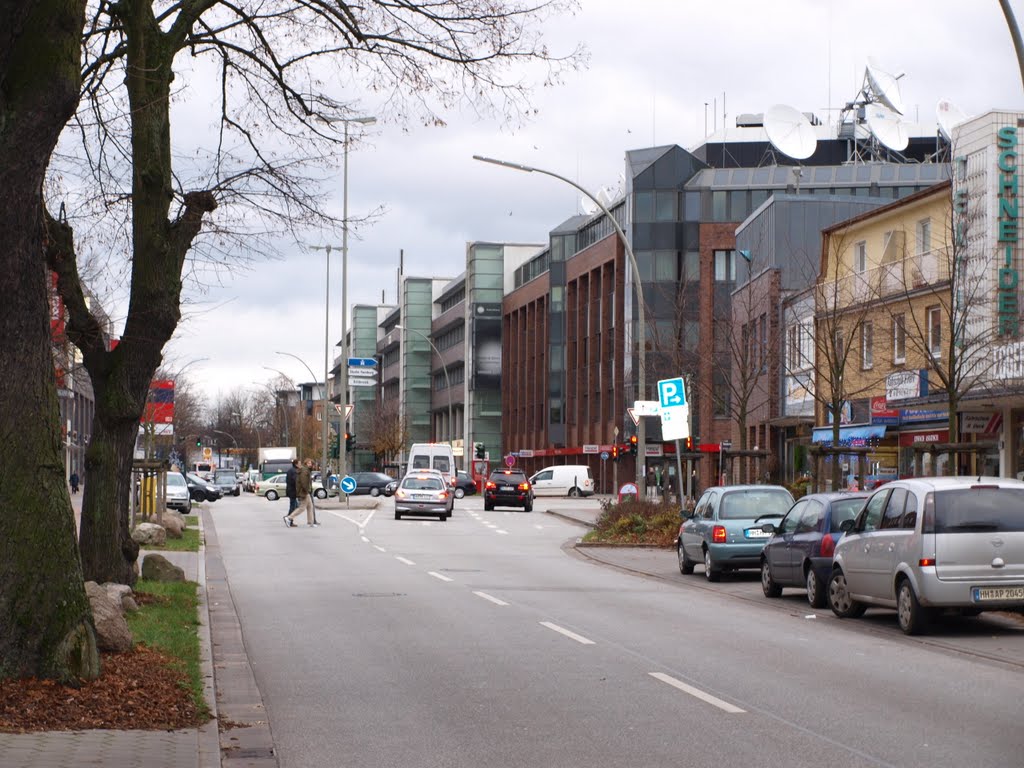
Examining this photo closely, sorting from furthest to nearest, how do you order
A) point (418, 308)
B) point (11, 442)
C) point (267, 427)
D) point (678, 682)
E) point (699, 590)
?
point (267, 427)
point (418, 308)
point (699, 590)
point (678, 682)
point (11, 442)

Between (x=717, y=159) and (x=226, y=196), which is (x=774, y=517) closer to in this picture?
(x=226, y=196)

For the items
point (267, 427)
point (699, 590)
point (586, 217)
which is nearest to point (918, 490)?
point (699, 590)

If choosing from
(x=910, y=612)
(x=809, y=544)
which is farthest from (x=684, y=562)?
(x=910, y=612)

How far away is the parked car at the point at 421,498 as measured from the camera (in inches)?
1916

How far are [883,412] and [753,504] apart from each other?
15231mm

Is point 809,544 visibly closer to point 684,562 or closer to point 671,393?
point 684,562

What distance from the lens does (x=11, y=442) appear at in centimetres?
938

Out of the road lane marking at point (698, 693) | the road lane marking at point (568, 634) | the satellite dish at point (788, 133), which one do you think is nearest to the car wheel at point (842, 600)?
the road lane marking at point (568, 634)

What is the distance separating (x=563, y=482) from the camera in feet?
268

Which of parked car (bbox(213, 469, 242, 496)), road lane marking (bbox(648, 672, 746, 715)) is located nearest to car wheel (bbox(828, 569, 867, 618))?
road lane marking (bbox(648, 672, 746, 715))

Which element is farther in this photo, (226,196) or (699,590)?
(699,590)

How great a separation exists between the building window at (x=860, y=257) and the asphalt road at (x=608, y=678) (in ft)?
75.1

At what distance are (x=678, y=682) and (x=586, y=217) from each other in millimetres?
91037

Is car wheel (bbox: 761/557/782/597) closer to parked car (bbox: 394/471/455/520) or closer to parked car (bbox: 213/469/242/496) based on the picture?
parked car (bbox: 394/471/455/520)
